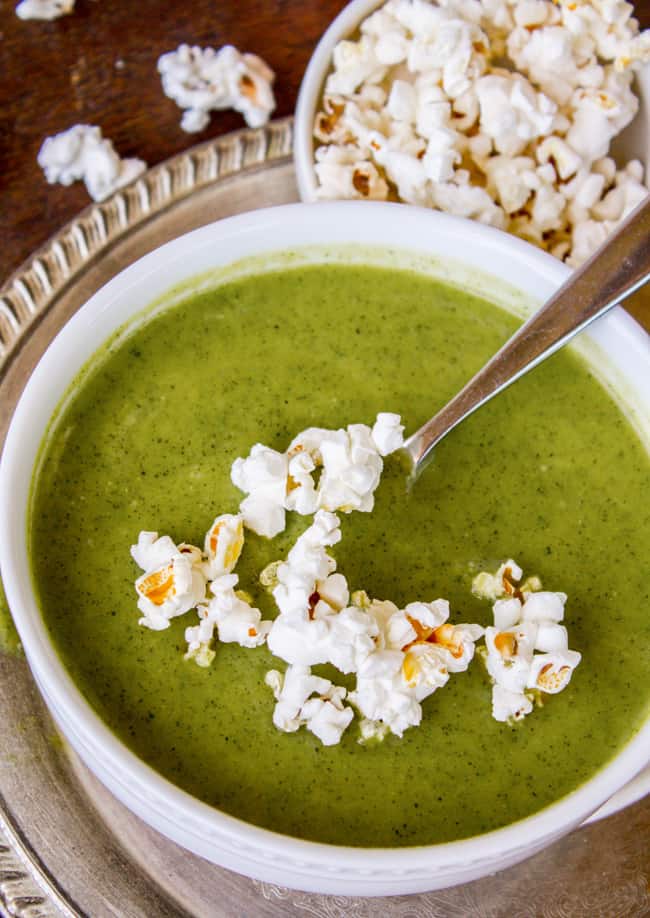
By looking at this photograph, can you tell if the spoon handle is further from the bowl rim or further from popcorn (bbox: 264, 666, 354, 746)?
the bowl rim

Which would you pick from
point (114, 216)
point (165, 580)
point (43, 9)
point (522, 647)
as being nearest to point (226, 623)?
point (165, 580)

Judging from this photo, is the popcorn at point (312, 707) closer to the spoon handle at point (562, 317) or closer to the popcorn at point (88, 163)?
the spoon handle at point (562, 317)

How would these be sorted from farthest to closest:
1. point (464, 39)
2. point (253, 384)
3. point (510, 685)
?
1. point (464, 39)
2. point (253, 384)
3. point (510, 685)

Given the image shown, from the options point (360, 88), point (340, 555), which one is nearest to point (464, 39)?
point (360, 88)

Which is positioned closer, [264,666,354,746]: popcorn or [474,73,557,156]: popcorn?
[264,666,354,746]: popcorn

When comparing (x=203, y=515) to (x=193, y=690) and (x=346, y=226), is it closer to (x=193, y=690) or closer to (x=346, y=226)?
(x=193, y=690)

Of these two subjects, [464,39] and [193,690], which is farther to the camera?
[464,39]

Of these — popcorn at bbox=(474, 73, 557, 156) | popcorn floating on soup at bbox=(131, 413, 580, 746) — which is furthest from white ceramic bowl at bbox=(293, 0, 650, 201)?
popcorn floating on soup at bbox=(131, 413, 580, 746)
